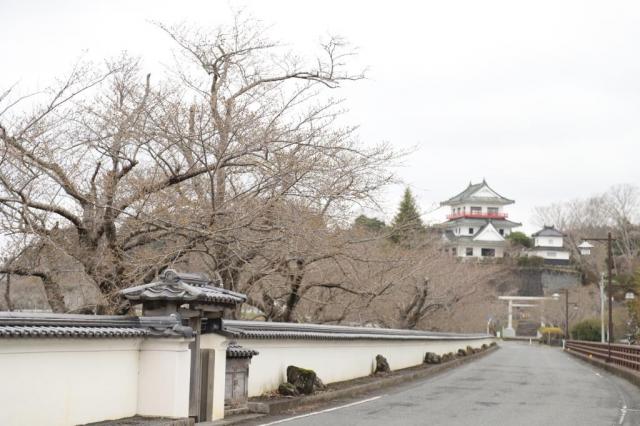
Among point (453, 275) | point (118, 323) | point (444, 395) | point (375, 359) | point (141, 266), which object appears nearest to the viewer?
point (118, 323)

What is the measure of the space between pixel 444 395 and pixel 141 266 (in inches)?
328

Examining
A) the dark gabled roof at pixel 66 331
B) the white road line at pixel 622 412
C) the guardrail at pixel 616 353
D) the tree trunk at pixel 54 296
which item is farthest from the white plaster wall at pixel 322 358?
the guardrail at pixel 616 353

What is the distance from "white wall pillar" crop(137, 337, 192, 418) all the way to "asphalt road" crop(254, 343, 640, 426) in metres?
2.11

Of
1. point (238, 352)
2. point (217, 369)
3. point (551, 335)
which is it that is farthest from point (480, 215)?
point (217, 369)

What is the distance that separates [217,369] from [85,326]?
8.39ft

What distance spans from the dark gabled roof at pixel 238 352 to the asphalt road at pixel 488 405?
1067mm

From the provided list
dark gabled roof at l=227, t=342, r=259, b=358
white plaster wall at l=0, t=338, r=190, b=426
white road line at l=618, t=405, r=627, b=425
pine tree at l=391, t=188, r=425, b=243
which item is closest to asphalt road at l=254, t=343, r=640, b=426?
white road line at l=618, t=405, r=627, b=425

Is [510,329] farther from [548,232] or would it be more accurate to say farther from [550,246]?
[548,232]

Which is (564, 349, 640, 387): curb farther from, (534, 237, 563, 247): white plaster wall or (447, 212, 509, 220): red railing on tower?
(447, 212, 509, 220): red railing on tower

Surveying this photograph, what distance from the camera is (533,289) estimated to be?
11100 centimetres

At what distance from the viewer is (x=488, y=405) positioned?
16297 mm

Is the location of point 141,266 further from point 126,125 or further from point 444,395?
point 444,395

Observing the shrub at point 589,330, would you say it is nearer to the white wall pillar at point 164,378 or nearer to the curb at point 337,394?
the curb at point 337,394

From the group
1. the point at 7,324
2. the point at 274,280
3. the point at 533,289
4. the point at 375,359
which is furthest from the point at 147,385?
the point at 533,289
